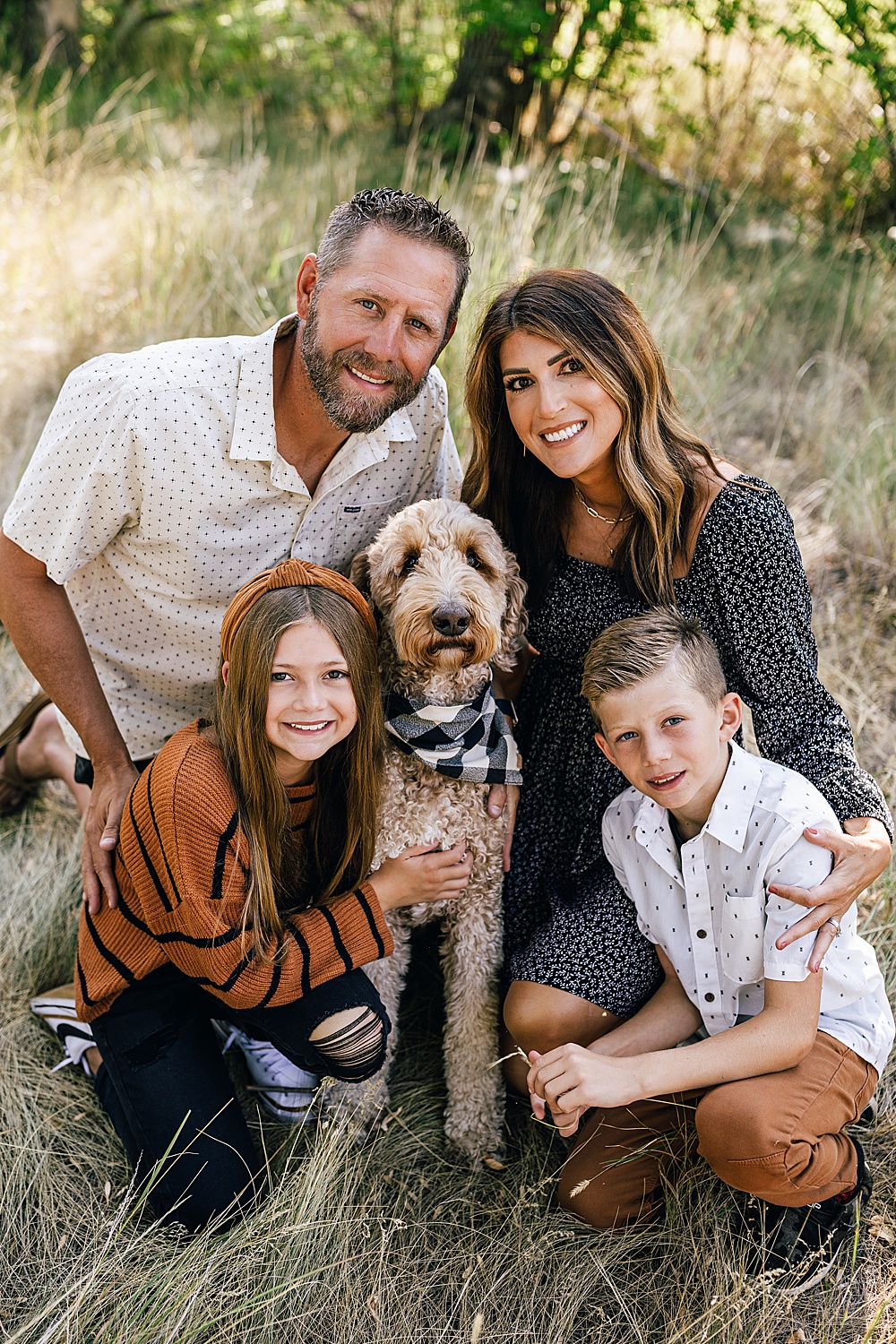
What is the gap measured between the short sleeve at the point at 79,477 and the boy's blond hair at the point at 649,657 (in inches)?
56.3

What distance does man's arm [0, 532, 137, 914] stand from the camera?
3.03 meters

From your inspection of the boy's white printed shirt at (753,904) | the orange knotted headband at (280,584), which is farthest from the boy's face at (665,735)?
the orange knotted headband at (280,584)

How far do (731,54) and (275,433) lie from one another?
639cm

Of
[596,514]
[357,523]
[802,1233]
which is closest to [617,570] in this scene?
[596,514]

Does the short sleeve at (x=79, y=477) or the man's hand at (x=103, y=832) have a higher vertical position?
the short sleeve at (x=79, y=477)

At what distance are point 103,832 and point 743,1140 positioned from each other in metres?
1.86

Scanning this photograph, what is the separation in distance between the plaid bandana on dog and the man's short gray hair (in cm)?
125

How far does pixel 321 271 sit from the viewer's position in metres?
2.95

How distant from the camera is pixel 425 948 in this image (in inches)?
129

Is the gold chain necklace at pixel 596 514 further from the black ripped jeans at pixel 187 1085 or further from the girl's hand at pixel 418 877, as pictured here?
the black ripped jeans at pixel 187 1085

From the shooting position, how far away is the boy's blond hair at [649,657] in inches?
97.3

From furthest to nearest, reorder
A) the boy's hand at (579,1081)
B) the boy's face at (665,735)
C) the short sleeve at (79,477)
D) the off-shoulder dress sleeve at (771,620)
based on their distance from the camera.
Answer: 1. the short sleeve at (79,477)
2. the off-shoulder dress sleeve at (771,620)
3. the boy's face at (665,735)
4. the boy's hand at (579,1081)

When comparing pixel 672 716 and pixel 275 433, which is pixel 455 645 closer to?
pixel 672 716

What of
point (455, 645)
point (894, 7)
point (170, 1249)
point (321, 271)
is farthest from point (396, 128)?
point (170, 1249)
